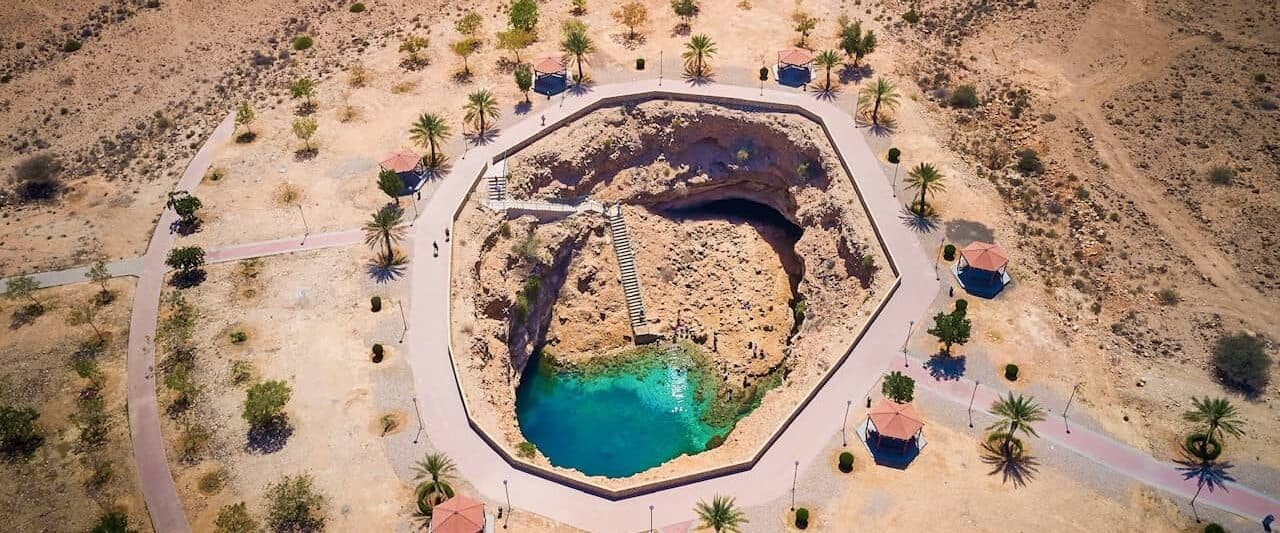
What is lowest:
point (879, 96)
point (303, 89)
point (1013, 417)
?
point (1013, 417)

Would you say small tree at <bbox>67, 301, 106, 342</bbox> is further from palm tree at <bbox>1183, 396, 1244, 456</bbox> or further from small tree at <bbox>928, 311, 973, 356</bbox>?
palm tree at <bbox>1183, 396, 1244, 456</bbox>

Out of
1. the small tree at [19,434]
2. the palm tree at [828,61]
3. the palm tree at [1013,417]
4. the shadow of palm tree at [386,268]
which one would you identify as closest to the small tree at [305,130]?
the shadow of palm tree at [386,268]

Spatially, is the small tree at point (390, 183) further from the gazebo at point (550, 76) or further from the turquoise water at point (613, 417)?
the gazebo at point (550, 76)

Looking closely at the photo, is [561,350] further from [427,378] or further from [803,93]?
[803,93]

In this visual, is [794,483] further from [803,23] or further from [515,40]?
[515,40]

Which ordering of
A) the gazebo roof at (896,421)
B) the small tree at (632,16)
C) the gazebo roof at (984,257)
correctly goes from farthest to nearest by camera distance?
1. the small tree at (632,16)
2. the gazebo roof at (984,257)
3. the gazebo roof at (896,421)

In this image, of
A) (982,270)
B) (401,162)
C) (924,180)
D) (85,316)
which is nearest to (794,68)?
(924,180)

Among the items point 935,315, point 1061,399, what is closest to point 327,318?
point 935,315
